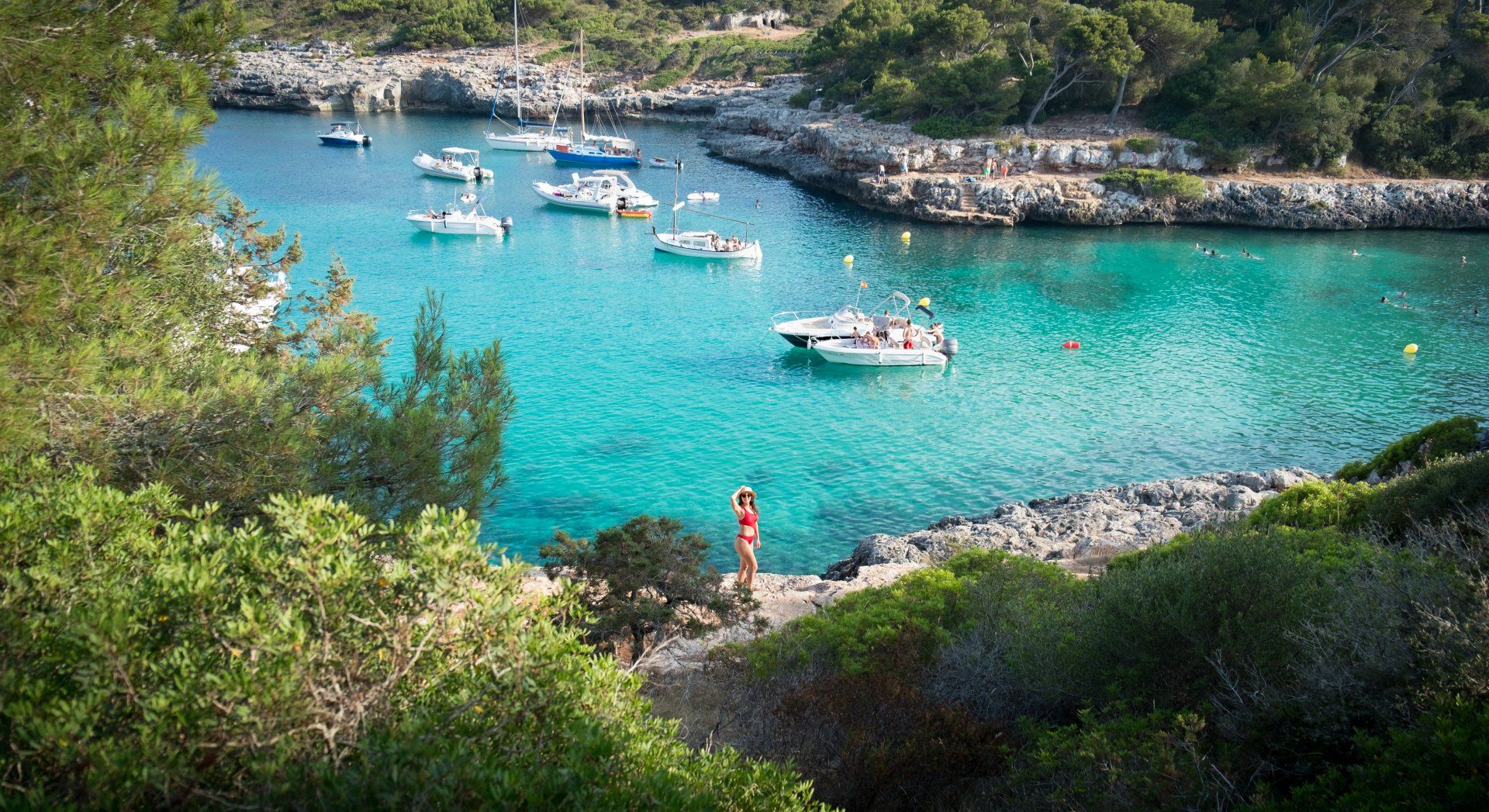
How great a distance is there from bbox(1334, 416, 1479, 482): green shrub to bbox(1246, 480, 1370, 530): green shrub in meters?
1.69

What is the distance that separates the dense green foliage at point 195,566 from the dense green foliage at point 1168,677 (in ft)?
8.43

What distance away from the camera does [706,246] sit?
1674 inches

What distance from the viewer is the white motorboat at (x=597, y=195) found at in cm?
5053

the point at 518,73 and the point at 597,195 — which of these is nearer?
the point at 597,195

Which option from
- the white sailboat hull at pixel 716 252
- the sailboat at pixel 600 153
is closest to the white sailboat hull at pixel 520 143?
the sailboat at pixel 600 153

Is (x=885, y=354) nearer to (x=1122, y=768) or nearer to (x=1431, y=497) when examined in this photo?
(x=1431, y=497)

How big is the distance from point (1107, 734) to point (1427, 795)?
8.24ft

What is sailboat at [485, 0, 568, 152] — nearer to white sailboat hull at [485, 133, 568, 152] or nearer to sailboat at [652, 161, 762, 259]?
white sailboat hull at [485, 133, 568, 152]

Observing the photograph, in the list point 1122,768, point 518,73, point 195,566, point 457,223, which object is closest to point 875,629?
point 1122,768

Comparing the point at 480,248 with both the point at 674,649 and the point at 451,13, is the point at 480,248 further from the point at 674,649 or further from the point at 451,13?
the point at 451,13

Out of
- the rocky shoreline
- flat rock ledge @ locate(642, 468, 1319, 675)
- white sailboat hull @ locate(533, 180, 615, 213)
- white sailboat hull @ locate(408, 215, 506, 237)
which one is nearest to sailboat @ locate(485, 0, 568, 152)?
the rocky shoreline

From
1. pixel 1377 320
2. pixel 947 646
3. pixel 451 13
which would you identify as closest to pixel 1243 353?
pixel 1377 320

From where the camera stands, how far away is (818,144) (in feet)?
203

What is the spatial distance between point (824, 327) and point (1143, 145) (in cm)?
3239
